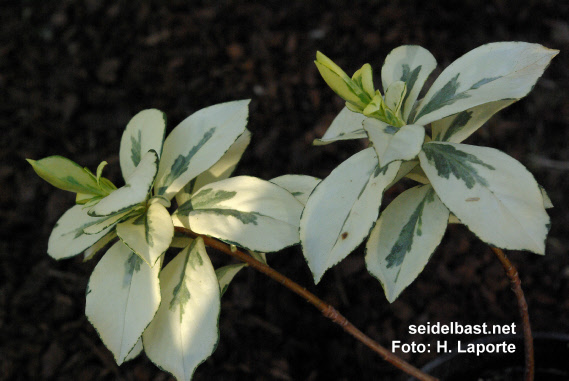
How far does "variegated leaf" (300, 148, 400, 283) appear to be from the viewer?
→ 2.20ft

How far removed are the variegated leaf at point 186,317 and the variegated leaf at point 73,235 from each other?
0.13 metres

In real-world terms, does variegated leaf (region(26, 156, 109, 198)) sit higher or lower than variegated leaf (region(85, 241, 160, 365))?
higher

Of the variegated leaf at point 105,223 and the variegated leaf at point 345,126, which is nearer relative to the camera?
the variegated leaf at point 105,223

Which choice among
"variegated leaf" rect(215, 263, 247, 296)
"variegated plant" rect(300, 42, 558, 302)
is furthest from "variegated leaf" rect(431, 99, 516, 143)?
"variegated leaf" rect(215, 263, 247, 296)

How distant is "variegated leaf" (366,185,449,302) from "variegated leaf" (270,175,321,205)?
0.14 m

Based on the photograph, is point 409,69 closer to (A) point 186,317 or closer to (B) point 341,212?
(B) point 341,212

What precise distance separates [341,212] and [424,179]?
190mm

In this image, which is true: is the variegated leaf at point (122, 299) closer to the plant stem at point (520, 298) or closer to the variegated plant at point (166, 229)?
the variegated plant at point (166, 229)

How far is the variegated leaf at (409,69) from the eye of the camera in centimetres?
81

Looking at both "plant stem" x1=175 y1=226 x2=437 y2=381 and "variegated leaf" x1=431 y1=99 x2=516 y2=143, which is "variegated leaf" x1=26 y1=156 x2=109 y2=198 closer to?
"plant stem" x1=175 y1=226 x2=437 y2=381

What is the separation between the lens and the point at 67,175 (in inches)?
30.0

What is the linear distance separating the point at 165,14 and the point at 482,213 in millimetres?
1906

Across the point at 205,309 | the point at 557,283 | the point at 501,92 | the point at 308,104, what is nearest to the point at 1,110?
the point at 308,104

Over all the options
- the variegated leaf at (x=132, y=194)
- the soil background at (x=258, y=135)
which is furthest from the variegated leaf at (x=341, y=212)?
the soil background at (x=258, y=135)
